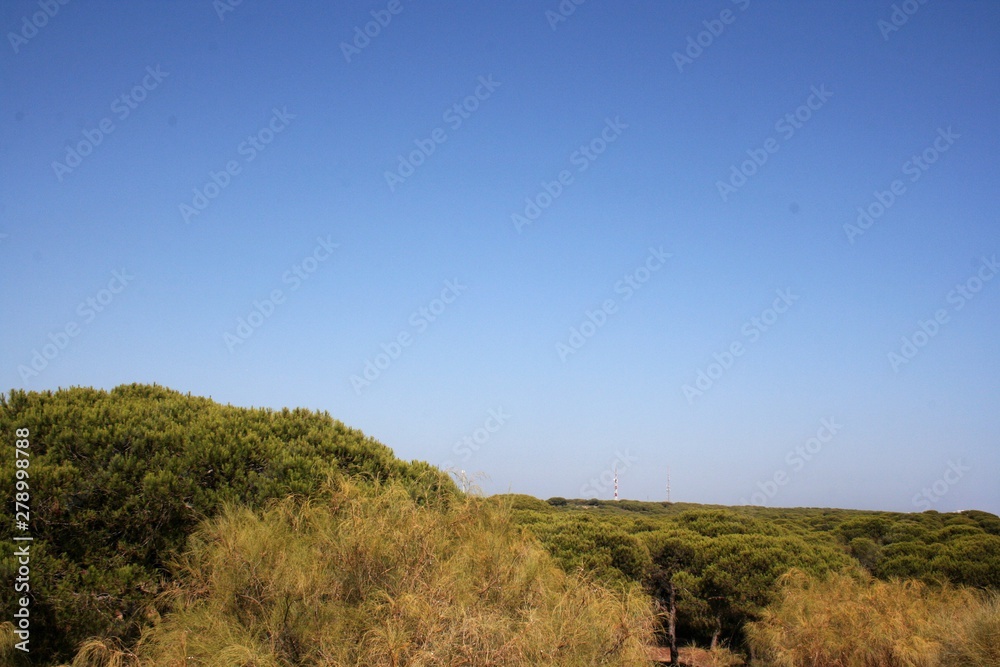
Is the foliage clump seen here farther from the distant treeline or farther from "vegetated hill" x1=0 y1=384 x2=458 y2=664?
"vegetated hill" x1=0 y1=384 x2=458 y2=664

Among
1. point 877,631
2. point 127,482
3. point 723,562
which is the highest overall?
point 127,482

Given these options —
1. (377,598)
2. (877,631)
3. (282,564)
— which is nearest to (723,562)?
(877,631)

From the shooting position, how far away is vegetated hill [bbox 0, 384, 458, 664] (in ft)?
18.6

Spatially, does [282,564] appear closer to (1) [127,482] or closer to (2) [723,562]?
(1) [127,482]

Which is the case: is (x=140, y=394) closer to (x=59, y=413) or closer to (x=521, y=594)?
(x=59, y=413)

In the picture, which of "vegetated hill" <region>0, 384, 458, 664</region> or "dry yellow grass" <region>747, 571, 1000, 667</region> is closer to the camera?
"vegetated hill" <region>0, 384, 458, 664</region>

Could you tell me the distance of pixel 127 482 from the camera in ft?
21.2

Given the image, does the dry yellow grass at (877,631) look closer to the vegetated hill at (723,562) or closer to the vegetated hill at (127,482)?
the vegetated hill at (723,562)

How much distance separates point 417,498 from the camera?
7820 millimetres

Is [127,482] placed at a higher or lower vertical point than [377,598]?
higher

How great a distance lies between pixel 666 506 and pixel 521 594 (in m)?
50.1

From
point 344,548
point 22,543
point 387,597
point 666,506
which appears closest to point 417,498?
point 344,548

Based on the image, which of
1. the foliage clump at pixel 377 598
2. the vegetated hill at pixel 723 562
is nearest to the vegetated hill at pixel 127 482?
the foliage clump at pixel 377 598

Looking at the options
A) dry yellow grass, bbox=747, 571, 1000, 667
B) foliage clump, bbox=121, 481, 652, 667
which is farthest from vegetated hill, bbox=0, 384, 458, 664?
dry yellow grass, bbox=747, 571, 1000, 667
